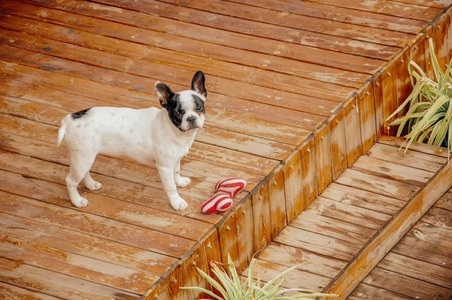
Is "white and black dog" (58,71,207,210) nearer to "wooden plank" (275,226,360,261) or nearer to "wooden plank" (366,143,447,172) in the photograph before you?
"wooden plank" (275,226,360,261)

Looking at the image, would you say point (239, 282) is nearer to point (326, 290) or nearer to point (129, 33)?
point (326, 290)

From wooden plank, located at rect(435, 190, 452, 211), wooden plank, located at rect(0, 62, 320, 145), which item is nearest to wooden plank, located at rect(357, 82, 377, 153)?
wooden plank, located at rect(0, 62, 320, 145)

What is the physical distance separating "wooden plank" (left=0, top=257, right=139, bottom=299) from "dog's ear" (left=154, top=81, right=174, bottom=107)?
81 cm

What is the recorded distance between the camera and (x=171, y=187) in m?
4.88

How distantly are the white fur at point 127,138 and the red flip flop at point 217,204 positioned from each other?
0.16m

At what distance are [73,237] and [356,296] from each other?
136cm

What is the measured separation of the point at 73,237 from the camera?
4.82 meters

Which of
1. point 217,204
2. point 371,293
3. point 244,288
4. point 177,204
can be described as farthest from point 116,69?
point 371,293

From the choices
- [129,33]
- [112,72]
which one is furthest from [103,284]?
[129,33]

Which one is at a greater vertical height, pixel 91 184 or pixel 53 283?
pixel 91 184

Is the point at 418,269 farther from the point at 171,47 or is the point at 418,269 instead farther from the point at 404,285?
the point at 171,47

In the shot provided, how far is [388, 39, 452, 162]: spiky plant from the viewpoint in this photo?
5895 mm

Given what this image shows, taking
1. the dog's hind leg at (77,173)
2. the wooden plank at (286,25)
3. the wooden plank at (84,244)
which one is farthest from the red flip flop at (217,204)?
the wooden plank at (286,25)

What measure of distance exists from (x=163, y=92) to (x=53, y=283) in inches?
35.7
